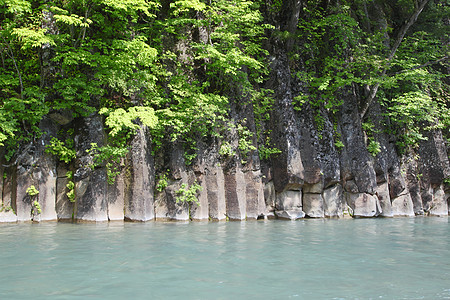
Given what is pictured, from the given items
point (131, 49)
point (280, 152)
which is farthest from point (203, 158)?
point (131, 49)

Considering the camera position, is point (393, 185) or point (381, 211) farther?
point (393, 185)

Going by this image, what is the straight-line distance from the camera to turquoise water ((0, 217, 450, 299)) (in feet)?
14.4

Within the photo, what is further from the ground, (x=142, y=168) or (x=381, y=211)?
(x=142, y=168)

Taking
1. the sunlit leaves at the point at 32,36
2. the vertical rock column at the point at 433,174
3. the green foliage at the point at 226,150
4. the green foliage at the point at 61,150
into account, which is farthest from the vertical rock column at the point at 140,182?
the vertical rock column at the point at 433,174

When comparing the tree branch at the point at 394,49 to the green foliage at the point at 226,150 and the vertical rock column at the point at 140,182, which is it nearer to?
the green foliage at the point at 226,150

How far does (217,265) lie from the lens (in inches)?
225

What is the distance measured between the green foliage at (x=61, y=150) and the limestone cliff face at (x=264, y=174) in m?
0.19

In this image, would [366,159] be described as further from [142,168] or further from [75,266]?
[75,266]

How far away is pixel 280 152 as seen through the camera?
14.9 metres

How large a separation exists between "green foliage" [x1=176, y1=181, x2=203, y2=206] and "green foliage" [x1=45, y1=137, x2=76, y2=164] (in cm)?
363

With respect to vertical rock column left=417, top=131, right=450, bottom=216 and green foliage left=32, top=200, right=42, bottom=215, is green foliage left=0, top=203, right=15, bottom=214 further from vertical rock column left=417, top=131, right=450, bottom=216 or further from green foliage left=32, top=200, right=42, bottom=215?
vertical rock column left=417, top=131, right=450, bottom=216

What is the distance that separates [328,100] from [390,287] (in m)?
13.0

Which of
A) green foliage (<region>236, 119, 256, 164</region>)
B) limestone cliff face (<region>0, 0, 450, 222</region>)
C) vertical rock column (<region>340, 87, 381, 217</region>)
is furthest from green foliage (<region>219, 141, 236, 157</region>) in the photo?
vertical rock column (<region>340, 87, 381, 217</region>)

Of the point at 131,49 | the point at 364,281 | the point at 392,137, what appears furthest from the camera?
the point at 392,137
